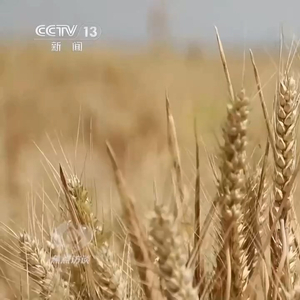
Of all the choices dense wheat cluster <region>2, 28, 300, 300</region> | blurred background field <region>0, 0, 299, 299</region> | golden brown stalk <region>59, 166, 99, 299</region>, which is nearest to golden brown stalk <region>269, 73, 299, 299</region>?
dense wheat cluster <region>2, 28, 300, 300</region>

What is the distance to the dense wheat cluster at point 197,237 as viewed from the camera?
569 mm

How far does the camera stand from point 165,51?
0.82 metres

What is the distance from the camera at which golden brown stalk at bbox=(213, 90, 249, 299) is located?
571 millimetres

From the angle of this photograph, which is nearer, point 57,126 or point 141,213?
point 141,213

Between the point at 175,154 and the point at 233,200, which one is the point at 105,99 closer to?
the point at 175,154

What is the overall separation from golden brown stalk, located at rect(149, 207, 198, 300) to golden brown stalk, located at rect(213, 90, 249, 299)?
95 mm

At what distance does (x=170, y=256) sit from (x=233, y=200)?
0.12 metres

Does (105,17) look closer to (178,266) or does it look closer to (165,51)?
(165,51)

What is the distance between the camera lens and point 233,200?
60cm

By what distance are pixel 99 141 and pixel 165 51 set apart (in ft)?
0.63

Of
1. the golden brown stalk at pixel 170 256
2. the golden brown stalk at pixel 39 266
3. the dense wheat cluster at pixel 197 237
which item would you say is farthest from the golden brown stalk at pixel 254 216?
the golden brown stalk at pixel 39 266

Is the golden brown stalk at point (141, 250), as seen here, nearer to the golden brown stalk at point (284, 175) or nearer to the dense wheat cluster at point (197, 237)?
the dense wheat cluster at point (197, 237)

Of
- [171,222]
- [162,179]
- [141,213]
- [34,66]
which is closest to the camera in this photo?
[171,222]

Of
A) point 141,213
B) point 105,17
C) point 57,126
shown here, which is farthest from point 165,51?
point 141,213
